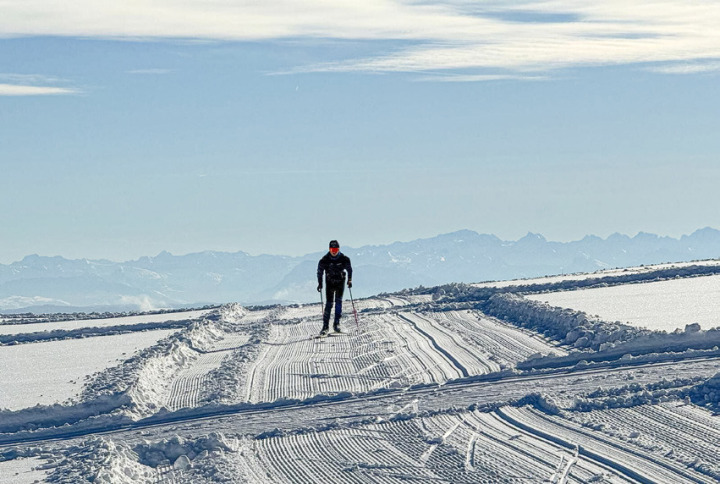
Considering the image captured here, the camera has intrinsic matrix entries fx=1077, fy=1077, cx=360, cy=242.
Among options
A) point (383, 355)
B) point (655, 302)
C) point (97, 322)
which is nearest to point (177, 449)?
point (383, 355)

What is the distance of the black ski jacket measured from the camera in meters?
16.6

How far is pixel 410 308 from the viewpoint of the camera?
3562 centimetres

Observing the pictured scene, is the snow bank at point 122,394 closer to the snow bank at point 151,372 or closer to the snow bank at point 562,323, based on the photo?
the snow bank at point 151,372

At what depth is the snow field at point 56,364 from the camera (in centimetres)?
2086

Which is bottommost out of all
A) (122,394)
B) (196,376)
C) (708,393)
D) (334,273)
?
(196,376)

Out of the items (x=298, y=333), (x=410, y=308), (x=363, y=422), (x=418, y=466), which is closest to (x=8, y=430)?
(x=363, y=422)

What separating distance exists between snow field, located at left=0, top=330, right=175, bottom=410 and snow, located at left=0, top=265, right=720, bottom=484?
22cm

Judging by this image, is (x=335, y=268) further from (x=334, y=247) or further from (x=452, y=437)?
(x=452, y=437)

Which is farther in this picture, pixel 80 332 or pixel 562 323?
pixel 80 332

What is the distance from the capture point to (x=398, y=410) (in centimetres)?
1650

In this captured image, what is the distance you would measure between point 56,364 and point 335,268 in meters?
12.2

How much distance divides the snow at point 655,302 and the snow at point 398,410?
757 millimetres

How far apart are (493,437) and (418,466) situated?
1618mm

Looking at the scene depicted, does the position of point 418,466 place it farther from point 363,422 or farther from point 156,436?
point 156,436
